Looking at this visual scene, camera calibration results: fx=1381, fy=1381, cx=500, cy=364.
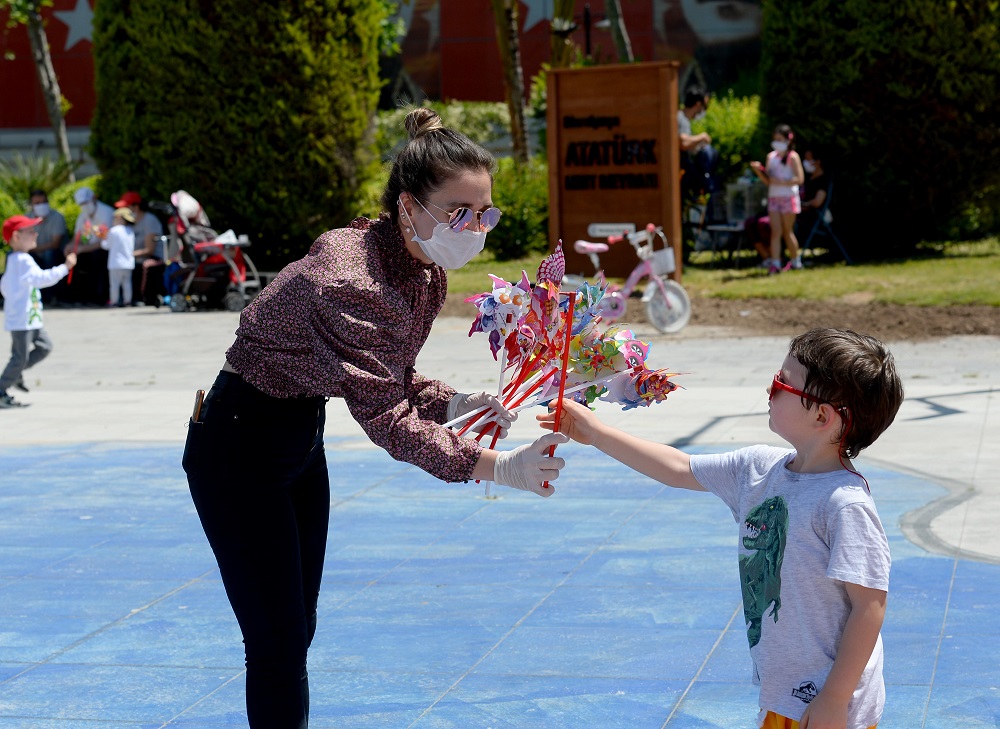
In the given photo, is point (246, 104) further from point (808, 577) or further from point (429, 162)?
point (808, 577)

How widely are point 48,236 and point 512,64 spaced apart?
901 centimetres

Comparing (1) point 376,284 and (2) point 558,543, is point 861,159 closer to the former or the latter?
(2) point 558,543

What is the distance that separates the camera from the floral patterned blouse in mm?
3305

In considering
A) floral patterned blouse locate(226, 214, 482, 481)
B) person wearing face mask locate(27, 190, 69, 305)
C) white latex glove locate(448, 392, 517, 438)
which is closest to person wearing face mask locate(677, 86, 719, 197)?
person wearing face mask locate(27, 190, 69, 305)

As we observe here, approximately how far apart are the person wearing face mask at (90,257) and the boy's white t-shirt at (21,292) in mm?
8712

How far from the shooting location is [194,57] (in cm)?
1975

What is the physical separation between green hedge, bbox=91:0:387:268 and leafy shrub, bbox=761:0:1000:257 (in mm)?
6187

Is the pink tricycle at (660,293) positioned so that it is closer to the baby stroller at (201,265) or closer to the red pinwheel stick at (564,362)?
the baby stroller at (201,265)

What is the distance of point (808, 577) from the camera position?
2.91 meters

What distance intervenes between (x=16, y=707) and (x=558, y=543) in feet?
9.49

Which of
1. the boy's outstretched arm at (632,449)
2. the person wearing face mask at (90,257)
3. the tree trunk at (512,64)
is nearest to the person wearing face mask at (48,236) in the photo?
the person wearing face mask at (90,257)

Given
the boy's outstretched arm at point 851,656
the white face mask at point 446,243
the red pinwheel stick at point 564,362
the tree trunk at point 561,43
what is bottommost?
the boy's outstretched arm at point 851,656

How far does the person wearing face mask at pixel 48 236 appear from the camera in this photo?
2030 centimetres

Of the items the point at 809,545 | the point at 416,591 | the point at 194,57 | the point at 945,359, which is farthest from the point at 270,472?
the point at 194,57
